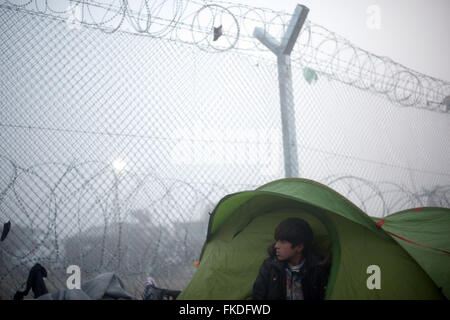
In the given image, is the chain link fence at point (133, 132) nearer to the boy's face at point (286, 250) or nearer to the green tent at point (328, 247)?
the green tent at point (328, 247)

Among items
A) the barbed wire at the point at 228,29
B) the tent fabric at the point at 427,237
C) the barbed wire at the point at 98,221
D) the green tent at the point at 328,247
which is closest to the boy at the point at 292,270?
the green tent at the point at 328,247

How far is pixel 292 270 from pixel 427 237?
101 centimetres

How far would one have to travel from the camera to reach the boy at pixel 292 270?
5.93 feet

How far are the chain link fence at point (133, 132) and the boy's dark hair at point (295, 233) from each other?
1216 millimetres

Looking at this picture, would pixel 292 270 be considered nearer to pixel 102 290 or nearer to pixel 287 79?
pixel 102 290

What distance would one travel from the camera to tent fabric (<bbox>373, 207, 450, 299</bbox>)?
166 cm

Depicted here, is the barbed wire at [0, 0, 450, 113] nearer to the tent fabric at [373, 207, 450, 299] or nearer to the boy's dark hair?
the boy's dark hair

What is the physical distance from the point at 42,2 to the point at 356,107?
431 centimetres

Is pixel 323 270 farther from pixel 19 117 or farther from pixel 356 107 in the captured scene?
pixel 356 107

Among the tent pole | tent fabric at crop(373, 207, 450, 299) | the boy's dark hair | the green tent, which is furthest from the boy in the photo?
the tent pole

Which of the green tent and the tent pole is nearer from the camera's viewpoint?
the green tent

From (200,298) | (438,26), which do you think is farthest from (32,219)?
(438,26)

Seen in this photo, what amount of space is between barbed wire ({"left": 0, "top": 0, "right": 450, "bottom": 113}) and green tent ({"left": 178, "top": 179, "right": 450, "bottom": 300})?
5.88 feet

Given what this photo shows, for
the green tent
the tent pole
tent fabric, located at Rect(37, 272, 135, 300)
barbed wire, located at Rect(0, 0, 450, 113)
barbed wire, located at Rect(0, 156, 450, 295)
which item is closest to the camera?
the green tent
